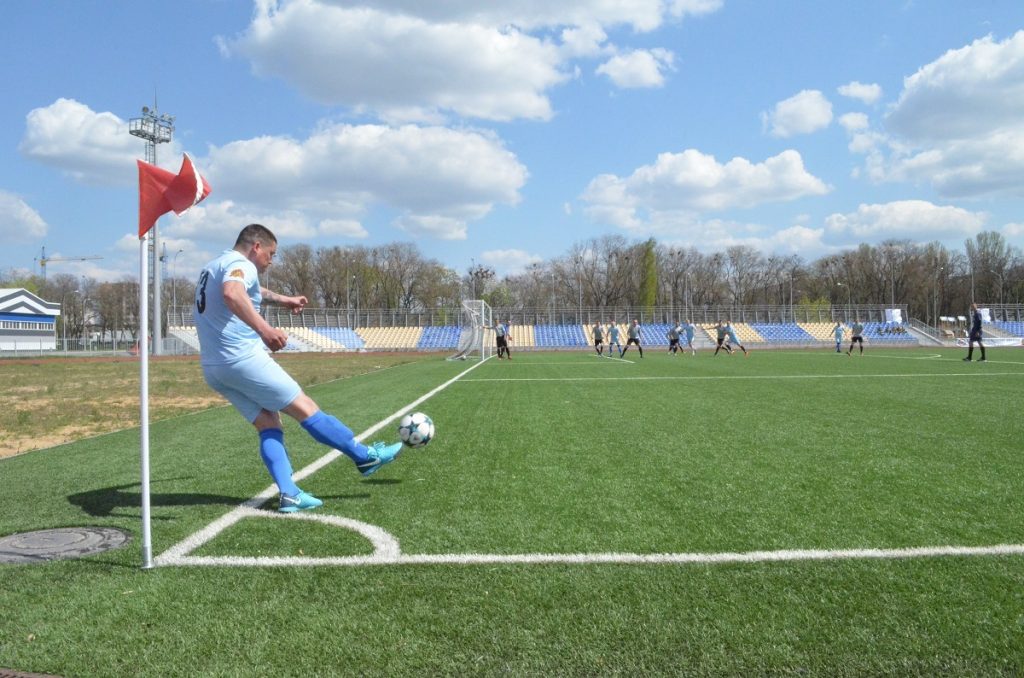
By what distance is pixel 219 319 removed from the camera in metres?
4.36

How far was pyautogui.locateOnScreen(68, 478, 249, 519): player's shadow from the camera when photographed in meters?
4.71

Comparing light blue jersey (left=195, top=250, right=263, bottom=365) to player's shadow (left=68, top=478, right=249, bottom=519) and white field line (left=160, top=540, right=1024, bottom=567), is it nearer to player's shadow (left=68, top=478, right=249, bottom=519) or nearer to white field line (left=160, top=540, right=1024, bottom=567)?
player's shadow (left=68, top=478, right=249, bottom=519)

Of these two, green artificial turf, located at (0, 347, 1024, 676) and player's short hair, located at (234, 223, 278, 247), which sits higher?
player's short hair, located at (234, 223, 278, 247)

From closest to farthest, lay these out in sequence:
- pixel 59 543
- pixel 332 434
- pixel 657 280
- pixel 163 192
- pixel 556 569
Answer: pixel 556 569
pixel 163 192
pixel 59 543
pixel 332 434
pixel 657 280

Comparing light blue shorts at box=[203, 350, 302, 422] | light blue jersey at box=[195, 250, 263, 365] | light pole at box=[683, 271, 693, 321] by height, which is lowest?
light blue shorts at box=[203, 350, 302, 422]

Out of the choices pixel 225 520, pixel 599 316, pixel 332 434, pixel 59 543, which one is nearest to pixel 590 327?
pixel 599 316

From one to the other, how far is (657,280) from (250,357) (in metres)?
91.1

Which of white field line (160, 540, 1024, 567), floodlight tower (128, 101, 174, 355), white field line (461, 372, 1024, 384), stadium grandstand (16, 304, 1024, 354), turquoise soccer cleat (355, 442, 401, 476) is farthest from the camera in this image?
stadium grandstand (16, 304, 1024, 354)

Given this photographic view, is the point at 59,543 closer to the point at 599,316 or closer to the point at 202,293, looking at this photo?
the point at 202,293

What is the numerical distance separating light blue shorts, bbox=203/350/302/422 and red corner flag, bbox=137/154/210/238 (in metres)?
1.04

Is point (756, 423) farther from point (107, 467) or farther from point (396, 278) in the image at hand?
point (396, 278)

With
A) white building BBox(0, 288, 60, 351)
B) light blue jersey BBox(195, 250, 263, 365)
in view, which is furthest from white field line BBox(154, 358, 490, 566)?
white building BBox(0, 288, 60, 351)

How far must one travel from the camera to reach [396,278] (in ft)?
307

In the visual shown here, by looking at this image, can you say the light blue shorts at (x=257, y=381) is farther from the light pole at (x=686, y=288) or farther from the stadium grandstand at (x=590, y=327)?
the light pole at (x=686, y=288)
